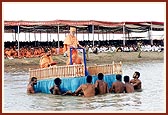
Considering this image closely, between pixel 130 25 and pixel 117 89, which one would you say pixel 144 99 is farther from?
pixel 130 25

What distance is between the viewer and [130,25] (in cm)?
2609

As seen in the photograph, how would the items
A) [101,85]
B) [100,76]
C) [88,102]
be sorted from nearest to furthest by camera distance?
1. [88,102]
2. [100,76]
3. [101,85]

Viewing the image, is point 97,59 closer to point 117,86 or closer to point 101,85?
point 117,86

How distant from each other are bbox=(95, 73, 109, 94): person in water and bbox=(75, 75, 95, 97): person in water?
0.68 ft

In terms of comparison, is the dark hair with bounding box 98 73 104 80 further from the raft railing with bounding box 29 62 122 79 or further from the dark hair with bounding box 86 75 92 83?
the raft railing with bounding box 29 62 122 79

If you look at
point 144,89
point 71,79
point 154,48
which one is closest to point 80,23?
point 154,48

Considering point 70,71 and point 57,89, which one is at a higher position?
point 70,71

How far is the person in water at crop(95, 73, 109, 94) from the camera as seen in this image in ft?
45.1

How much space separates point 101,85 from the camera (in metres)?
13.9

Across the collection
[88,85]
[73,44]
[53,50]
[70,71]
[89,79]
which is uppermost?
[73,44]

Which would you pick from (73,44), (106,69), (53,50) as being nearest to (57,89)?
(73,44)

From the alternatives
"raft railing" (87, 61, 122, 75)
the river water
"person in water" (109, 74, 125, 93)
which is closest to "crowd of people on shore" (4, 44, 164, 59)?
the river water

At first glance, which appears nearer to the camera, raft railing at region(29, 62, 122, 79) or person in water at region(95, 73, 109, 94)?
raft railing at region(29, 62, 122, 79)

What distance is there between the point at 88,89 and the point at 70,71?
630 millimetres
